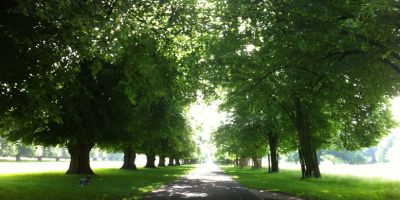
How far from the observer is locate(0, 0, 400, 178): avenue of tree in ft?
45.9

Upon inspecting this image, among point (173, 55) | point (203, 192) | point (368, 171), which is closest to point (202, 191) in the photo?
point (203, 192)

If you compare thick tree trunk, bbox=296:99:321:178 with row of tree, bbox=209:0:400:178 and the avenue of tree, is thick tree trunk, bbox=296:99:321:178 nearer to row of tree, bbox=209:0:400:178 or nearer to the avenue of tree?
row of tree, bbox=209:0:400:178

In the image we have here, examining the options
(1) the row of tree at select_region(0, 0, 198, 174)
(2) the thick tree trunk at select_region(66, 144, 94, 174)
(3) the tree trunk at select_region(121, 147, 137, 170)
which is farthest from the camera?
(3) the tree trunk at select_region(121, 147, 137, 170)

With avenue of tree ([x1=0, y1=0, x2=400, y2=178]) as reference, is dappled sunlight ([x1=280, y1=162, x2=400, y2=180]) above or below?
below

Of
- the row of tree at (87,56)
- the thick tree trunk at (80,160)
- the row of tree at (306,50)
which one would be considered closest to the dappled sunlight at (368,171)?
the row of tree at (306,50)

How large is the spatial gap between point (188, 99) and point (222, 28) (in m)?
6.53

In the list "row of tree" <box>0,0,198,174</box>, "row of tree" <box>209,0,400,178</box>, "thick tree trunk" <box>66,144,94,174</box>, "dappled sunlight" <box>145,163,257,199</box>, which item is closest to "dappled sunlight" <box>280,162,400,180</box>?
"dappled sunlight" <box>145,163,257,199</box>

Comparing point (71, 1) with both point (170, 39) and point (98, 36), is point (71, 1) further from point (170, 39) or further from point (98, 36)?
point (170, 39)

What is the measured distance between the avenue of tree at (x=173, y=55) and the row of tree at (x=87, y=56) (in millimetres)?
50

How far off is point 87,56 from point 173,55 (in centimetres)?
646

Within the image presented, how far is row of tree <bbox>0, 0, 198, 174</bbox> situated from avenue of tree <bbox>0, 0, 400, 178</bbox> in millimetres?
50

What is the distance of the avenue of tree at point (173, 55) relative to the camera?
45.9ft

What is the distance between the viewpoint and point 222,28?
21297mm

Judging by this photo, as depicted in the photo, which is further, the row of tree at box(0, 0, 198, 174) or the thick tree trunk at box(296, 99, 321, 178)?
the thick tree trunk at box(296, 99, 321, 178)
